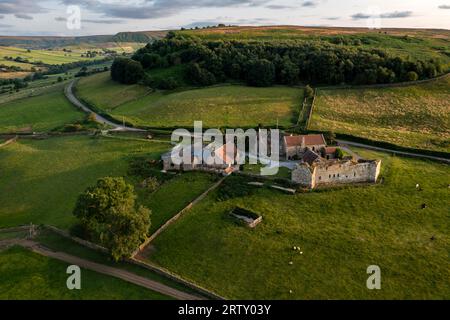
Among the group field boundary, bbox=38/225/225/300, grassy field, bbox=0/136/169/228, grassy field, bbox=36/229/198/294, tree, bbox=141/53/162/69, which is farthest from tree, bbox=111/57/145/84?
grassy field, bbox=36/229/198/294

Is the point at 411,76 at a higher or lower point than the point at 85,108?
higher

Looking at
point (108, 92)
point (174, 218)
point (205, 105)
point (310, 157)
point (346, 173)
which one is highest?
point (108, 92)

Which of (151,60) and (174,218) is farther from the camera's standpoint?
(151,60)

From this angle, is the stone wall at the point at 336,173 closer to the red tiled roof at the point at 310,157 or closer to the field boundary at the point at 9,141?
the red tiled roof at the point at 310,157

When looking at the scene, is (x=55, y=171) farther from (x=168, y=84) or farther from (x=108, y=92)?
(x=108, y=92)

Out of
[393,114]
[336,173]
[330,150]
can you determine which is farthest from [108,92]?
[336,173]

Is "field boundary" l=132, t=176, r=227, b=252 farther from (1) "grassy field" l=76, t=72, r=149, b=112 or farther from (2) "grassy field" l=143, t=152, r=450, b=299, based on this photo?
(1) "grassy field" l=76, t=72, r=149, b=112

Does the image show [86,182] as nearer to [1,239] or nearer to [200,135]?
[1,239]
